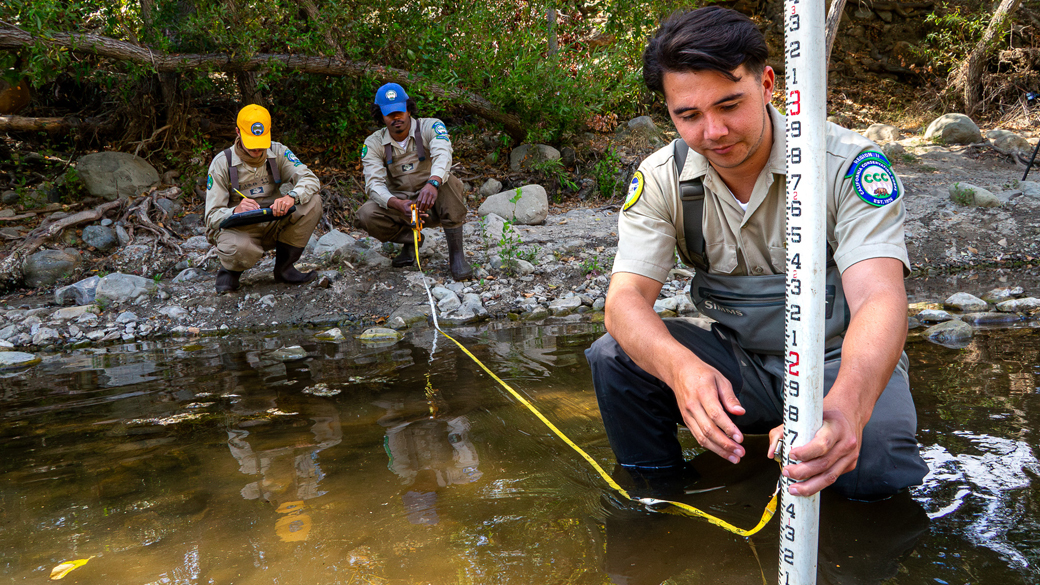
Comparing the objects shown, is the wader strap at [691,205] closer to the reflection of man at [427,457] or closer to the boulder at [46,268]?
the reflection of man at [427,457]

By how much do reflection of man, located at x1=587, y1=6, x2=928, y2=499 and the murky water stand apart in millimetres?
234

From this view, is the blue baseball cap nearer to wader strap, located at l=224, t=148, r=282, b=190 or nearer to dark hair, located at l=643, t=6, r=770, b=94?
wader strap, located at l=224, t=148, r=282, b=190

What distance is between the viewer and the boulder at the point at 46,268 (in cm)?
568

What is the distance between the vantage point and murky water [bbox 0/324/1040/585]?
5.55 feet

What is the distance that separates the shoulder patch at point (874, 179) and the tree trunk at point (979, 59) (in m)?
9.16

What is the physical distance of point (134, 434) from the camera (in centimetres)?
281

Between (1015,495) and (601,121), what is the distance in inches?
294

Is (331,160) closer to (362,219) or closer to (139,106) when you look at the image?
(139,106)

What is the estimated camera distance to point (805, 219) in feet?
3.87

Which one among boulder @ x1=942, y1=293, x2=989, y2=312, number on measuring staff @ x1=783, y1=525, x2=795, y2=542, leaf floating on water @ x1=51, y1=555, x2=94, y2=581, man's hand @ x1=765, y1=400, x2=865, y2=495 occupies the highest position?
man's hand @ x1=765, y1=400, x2=865, y2=495

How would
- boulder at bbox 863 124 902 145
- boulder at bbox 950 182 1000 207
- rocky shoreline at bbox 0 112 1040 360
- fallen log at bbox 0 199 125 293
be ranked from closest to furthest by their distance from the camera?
rocky shoreline at bbox 0 112 1040 360, fallen log at bbox 0 199 125 293, boulder at bbox 950 182 1000 207, boulder at bbox 863 124 902 145

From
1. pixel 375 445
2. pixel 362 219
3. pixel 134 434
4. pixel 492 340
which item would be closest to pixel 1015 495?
pixel 375 445

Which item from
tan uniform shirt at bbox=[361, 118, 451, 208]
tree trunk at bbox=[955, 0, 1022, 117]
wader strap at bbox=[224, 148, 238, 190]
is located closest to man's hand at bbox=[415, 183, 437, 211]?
tan uniform shirt at bbox=[361, 118, 451, 208]

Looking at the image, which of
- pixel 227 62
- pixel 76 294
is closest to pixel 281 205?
pixel 76 294
